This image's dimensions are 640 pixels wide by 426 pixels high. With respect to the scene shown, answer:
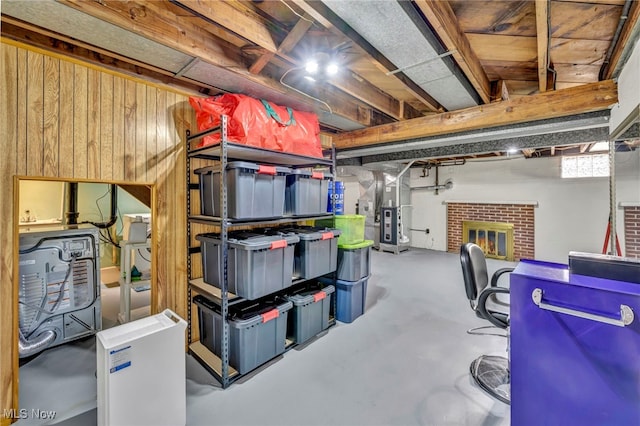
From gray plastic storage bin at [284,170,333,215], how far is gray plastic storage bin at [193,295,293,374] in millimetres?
869

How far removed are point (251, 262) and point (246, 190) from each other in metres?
0.54

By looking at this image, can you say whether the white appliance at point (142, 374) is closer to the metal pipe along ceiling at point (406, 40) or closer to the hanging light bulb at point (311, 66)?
the hanging light bulb at point (311, 66)

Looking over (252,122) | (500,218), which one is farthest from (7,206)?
(500,218)

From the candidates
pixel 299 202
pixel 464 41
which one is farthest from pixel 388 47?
pixel 299 202

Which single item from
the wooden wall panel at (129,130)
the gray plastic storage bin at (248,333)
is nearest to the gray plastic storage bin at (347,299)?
the gray plastic storage bin at (248,333)

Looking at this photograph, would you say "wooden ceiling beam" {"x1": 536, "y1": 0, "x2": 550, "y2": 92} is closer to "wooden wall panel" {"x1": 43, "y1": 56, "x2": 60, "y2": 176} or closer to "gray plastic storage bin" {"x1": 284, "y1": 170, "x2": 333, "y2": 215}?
"gray plastic storage bin" {"x1": 284, "y1": 170, "x2": 333, "y2": 215}

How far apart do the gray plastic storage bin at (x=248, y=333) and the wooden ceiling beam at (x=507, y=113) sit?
2.29 metres

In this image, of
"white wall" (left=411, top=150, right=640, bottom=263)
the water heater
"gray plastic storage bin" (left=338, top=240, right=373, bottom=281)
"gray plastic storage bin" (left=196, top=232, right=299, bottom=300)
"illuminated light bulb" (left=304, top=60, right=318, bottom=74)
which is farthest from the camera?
the water heater

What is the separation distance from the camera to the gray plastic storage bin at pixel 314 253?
257 cm

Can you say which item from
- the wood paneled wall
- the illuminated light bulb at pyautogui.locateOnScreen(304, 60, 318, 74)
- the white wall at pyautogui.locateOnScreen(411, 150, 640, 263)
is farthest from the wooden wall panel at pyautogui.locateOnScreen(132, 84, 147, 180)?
the white wall at pyautogui.locateOnScreen(411, 150, 640, 263)

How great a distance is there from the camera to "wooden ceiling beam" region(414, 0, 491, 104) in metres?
1.42

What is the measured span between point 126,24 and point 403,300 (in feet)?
12.5

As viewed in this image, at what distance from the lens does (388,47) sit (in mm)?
1722

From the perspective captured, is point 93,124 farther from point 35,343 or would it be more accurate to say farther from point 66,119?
point 35,343
